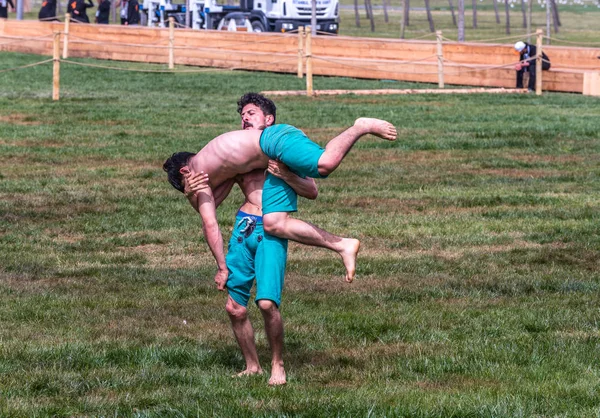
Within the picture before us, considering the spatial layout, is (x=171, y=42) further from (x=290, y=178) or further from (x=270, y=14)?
(x=290, y=178)

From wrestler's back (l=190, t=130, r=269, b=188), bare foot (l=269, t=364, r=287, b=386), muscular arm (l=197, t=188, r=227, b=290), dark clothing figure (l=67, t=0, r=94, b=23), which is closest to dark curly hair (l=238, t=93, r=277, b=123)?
wrestler's back (l=190, t=130, r=269, b=188)

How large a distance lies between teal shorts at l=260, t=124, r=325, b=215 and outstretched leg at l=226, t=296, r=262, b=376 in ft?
1.97

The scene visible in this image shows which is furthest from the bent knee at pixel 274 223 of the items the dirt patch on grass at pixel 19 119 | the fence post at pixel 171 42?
the fence post at pixel 171 42

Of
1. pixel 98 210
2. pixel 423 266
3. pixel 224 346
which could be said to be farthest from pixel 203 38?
pixel 224 346

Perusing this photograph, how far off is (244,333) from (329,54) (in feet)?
89.3

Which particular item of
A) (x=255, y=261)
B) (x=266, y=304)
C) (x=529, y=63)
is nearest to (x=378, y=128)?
(x=255, y=261)

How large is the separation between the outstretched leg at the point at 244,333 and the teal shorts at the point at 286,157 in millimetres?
601

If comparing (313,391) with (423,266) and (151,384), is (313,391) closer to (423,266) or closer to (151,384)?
(151,384)

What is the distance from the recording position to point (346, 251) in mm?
6223

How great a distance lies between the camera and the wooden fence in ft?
95.3

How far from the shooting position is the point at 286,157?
6078mm

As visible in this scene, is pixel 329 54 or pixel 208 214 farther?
pixel 329 54

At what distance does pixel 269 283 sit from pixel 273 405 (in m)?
0.71

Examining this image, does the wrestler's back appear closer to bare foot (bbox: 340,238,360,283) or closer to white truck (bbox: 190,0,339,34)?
bare foot (bbox: 340,238,360,283)
